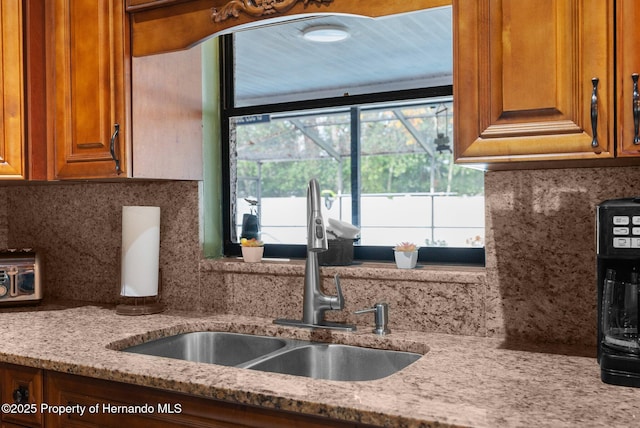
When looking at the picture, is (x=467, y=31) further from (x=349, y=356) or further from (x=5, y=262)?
(x=5, y=262)

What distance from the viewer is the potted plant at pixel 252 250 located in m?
2.21

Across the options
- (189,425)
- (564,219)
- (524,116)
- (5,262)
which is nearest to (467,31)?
(524,116)

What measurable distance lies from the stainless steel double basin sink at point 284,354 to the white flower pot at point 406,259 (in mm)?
307

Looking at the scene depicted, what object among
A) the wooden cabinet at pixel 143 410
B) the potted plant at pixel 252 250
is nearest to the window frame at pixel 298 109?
the potted plant at pixel 252 250

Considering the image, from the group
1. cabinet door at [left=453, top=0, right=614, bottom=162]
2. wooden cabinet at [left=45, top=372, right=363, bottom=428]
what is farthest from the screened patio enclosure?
wooden cabinet at [left=45, top=372, right=363, bottom=428]

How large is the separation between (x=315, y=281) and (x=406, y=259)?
1.02 feet

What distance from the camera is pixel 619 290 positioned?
1310 mm

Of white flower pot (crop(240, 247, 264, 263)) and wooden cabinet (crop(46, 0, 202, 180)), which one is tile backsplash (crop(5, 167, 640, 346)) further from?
wooden cabinet (crop(46, 0, 202, 180))

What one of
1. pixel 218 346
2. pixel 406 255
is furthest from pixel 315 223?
pixel 218 346

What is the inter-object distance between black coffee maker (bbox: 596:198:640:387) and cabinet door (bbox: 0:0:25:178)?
1.89 meters

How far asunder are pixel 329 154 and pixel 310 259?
1187 millimetres

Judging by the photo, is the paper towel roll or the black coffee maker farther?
the paper towel roll

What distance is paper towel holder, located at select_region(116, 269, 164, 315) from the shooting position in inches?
85.3

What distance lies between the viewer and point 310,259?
1.96 m
